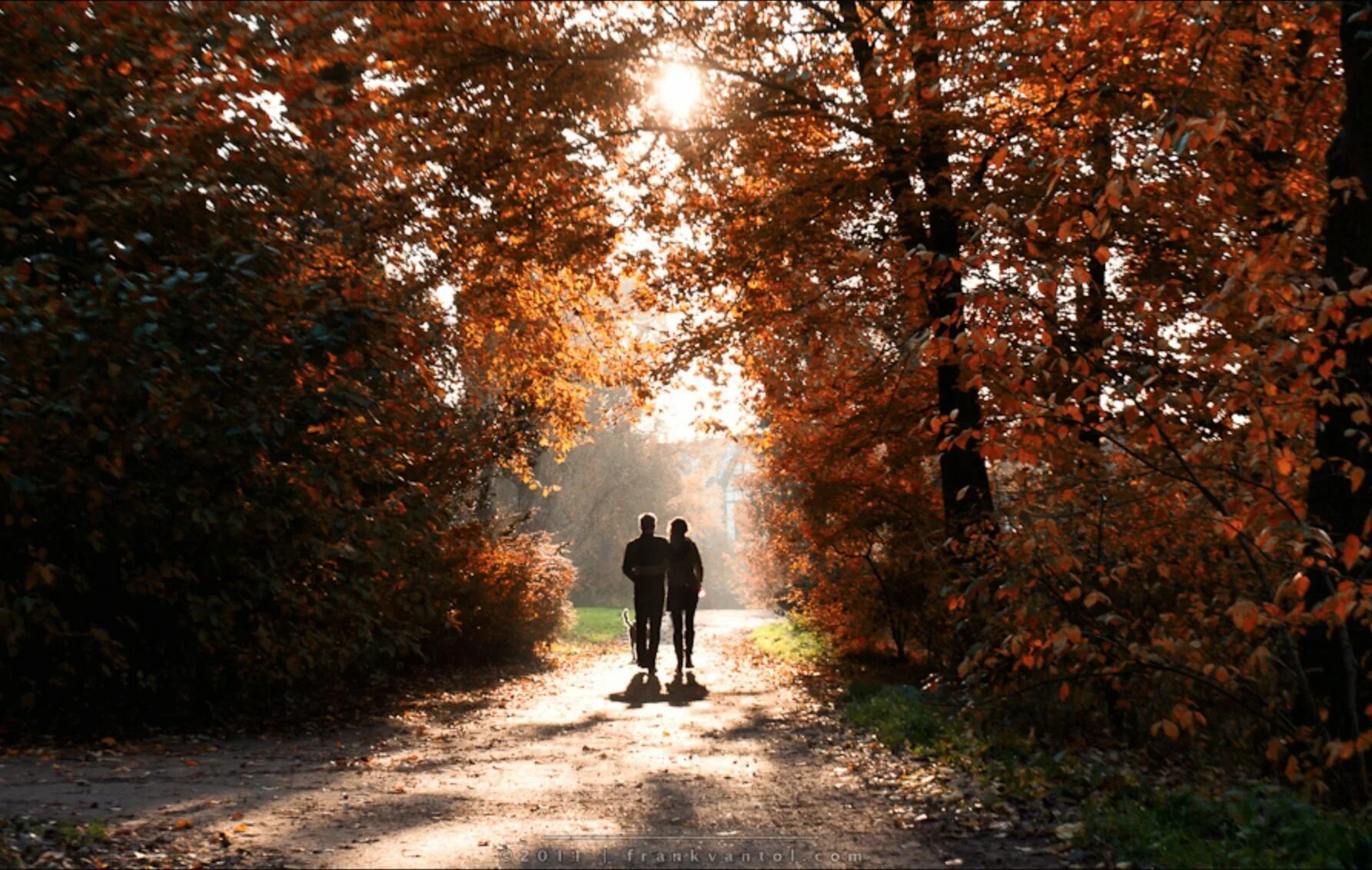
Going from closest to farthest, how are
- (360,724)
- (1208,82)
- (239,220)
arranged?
(1208,82) < (239,220) < (360,724)

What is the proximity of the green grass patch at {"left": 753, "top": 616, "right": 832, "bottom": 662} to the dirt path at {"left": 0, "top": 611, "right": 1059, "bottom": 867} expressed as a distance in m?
8.79

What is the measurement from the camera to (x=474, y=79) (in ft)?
40.0

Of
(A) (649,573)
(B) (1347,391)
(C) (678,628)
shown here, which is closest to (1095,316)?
(B) (1347,391)

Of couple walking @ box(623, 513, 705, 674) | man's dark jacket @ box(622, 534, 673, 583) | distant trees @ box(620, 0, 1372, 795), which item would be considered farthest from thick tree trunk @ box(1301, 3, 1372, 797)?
man's dark jacket @ box(622, 534, 673, 583)

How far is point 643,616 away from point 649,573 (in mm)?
623

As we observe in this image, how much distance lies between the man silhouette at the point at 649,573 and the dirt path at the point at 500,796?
3889 mm

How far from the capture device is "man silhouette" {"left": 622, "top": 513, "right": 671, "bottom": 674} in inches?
643

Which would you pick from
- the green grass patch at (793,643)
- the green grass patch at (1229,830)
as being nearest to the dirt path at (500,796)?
the green grass patch at (1229,830)

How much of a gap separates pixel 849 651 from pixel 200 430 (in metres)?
12.5

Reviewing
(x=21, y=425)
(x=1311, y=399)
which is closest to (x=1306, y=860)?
(x=1311, y=399)

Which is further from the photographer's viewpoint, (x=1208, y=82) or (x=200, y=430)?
(x=200, y=430)

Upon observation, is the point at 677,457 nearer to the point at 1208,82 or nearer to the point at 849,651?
the point at 849,651

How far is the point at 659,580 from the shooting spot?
16547 mm

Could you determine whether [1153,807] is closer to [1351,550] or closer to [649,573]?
[1351,550]
